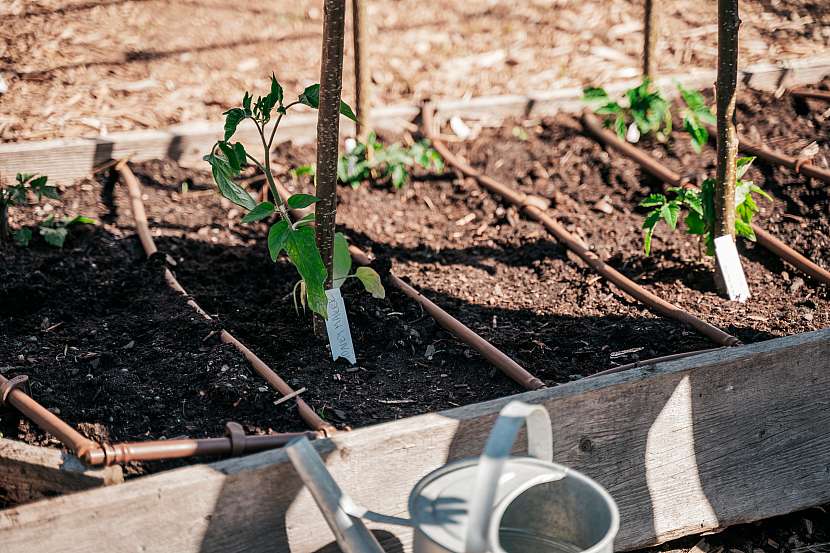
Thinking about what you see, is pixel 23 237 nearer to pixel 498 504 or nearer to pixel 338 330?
pixel 338 330

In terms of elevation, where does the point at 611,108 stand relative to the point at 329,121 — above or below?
below

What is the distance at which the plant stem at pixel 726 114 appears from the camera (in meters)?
2.79

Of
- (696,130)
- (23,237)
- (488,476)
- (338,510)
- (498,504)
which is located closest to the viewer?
(488,476)

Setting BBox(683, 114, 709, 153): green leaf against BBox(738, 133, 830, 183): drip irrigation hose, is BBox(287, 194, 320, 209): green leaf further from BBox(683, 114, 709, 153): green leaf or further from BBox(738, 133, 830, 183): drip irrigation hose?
BBox(738, 133, 830, 183): drip irrigation hose

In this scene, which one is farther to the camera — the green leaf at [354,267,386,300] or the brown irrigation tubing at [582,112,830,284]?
the brown irrigation tubing at [582,112,830,284]

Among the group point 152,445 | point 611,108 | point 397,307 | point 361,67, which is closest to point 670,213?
point 397,307

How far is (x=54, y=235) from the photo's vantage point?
319 centimetres

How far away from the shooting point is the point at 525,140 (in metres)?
4.14

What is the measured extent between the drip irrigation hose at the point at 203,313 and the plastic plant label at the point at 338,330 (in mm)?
201

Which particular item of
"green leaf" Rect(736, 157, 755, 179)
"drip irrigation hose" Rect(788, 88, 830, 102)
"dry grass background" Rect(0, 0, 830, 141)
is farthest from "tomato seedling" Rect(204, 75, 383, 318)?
"drip irrigation hose" Rect(788, 88, 830, 102)

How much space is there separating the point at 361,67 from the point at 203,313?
158 centimetres

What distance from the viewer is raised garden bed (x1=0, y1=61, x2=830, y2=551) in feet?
7.69

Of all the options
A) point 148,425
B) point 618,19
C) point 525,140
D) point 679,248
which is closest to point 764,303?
point 679,248

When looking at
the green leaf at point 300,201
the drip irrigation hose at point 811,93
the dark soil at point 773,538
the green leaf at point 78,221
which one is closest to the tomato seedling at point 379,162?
the green leaf at point 78,221
